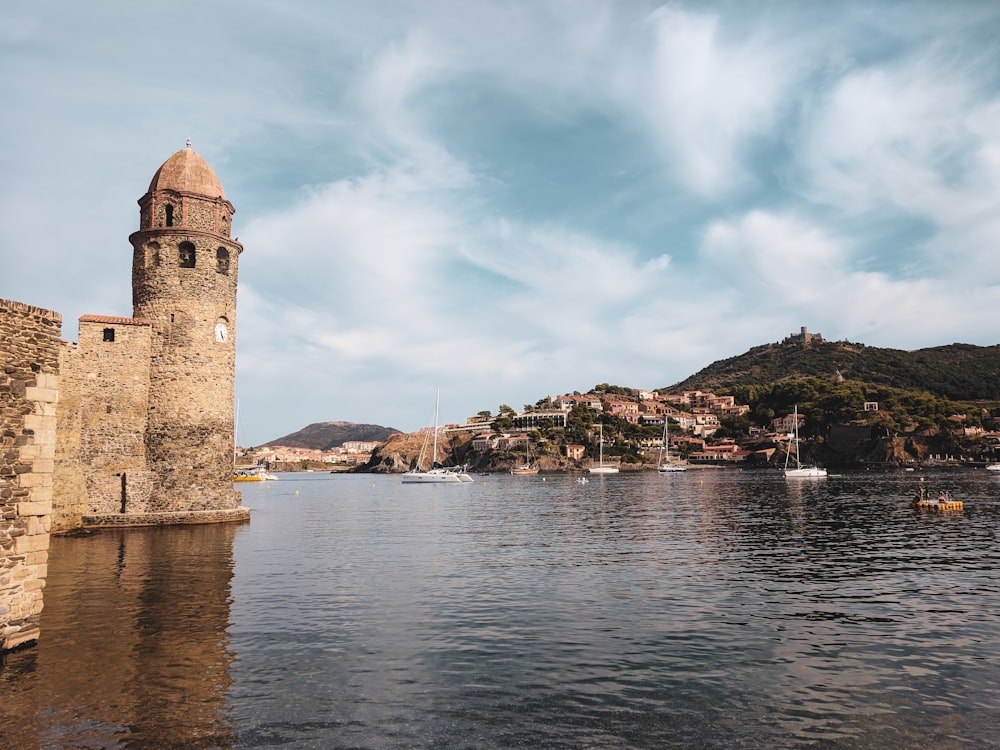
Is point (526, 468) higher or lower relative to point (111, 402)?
lower

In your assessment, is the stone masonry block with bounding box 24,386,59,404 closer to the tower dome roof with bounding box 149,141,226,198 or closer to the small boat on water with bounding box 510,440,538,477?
the tower dome roof with bounding box 149,141,226,198

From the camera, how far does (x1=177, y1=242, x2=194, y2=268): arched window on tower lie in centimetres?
3081

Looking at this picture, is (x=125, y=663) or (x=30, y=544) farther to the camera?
(x=30, y=544)

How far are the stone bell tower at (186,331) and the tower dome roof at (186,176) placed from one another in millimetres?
47

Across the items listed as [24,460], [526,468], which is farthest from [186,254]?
[526,468]

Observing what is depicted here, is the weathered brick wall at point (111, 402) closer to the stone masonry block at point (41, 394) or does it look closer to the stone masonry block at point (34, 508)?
the stone masonry block at point (41, 394)

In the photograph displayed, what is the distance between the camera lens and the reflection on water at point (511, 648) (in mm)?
8742

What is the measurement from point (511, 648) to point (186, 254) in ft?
84.8

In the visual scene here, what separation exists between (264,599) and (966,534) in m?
29.4

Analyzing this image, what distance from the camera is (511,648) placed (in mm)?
12469

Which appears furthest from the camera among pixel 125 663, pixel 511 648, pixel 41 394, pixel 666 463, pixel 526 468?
pixel 666 463

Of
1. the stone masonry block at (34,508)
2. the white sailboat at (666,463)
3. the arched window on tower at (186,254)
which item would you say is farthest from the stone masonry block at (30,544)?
the white sailboat at (666,463)

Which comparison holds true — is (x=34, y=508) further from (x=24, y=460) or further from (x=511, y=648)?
(x=511, y=648)

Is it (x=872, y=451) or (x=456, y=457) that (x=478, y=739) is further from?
(x=456, y=457)
